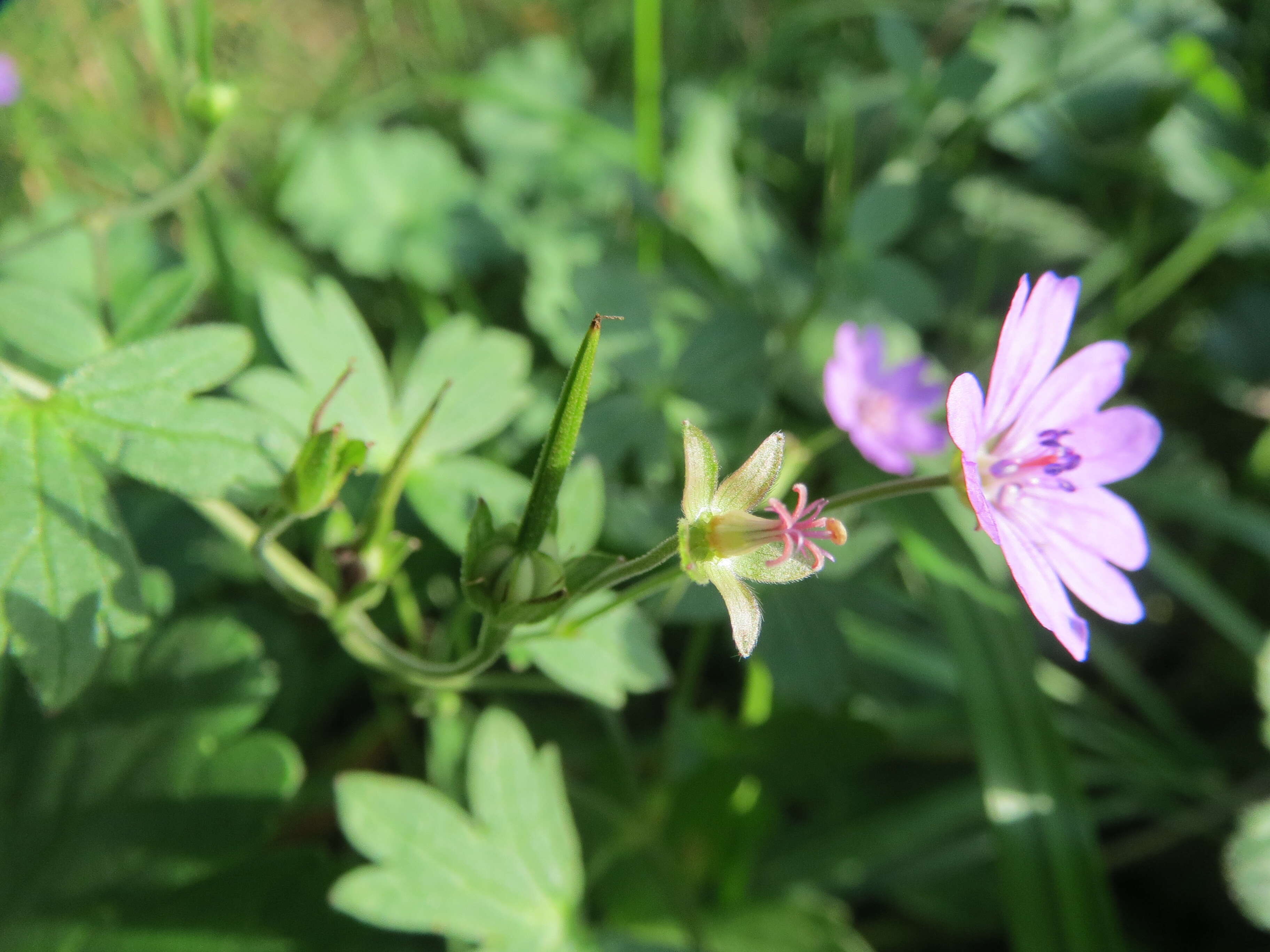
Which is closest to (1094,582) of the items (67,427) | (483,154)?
(67,427)

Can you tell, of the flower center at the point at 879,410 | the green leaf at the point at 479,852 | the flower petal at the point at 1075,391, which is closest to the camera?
the flower petal at the point at 1075,391

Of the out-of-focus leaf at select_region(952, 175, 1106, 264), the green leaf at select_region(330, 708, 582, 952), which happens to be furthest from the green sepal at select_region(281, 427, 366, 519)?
the out-of-focus leaf at select_region(952, 175, 1106, 264)

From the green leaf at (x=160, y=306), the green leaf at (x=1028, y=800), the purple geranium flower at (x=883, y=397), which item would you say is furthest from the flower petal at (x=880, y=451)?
the green leaf at (x=160, y=306)

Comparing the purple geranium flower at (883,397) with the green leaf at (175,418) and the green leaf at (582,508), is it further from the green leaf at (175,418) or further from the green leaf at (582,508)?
the green leaf at (175,418)

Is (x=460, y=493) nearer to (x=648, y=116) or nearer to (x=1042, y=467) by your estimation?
(x=1042, y=467)

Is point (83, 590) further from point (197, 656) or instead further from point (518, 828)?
point (518, 828)

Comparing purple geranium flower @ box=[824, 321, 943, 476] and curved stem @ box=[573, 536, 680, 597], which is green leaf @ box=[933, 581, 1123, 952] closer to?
purple geranium flower @ box=[824, 321, 943, 476]
